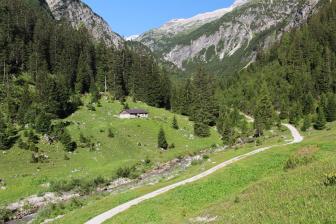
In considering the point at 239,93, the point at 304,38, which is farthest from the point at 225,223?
the point at 304,38

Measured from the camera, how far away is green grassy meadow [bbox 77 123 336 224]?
18.3m

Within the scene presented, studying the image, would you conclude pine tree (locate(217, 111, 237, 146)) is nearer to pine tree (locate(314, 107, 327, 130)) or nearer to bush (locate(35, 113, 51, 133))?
pine tree (locate(314, 107, 327, 130))

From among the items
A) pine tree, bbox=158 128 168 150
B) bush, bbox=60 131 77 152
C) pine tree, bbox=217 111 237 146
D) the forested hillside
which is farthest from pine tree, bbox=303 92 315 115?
bush, bbox=60 131 77 152

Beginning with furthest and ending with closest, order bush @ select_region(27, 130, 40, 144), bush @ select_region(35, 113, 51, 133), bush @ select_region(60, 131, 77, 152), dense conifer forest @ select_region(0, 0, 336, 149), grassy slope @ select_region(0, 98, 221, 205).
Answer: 1. dense conifer forest @ select_region(0, 0, 336, 149)
2. bush @ select_region(35, 113, 51, 133)
3. bush @ select_region(60, 131, 77, 152)
4. bush @ select_region(27, 130, 40, 144)
5. grassy slope @ select_region(0, 98, 221, 205)

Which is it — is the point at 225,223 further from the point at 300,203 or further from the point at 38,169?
the point at 38,169

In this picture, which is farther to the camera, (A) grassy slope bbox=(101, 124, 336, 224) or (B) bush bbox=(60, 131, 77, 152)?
(B) bush bbox=(60, 131, 77, 152)

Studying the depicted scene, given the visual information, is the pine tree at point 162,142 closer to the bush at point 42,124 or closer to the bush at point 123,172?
the bush at point 123,172

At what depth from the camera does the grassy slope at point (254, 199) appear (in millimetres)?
18281

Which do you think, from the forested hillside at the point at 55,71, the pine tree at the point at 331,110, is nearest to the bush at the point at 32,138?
the forested hillside at the point at 55,71

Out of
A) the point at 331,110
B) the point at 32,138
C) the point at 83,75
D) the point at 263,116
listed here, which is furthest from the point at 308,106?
the point at 32,138

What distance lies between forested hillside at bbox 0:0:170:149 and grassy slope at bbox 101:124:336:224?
5867 cm

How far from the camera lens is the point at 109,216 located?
35656 mm

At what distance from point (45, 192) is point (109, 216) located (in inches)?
1080

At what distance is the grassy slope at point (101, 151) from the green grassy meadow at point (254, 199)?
2720cm
